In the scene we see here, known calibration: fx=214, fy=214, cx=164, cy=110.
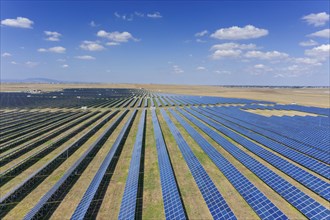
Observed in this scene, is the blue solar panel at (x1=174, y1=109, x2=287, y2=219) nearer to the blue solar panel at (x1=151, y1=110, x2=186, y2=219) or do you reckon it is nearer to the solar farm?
the solar farm

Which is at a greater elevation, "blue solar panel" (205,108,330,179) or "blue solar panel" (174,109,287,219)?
"blue solar panel" (205,108,330,179)

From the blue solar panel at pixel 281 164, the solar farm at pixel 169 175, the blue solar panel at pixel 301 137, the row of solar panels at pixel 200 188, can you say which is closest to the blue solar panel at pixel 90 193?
the row of solar panels at pixel 200 188

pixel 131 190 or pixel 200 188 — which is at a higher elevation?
pixel 131 190

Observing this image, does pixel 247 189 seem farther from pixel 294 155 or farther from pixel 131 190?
pixel 294 155

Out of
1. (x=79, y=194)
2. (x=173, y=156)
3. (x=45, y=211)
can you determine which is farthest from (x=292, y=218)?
(x=45, y=211)

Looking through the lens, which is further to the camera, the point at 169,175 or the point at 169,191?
the point at 169,175

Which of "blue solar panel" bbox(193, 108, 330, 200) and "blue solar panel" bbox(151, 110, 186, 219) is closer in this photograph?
"blue solar panel" bbox(151, 110, 186, 219)

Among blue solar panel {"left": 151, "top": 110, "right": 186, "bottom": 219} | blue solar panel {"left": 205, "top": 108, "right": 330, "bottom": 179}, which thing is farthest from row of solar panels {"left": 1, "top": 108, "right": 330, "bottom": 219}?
blue solar panel {"left": 205, "top": 108, "right": 330, "bottom": 179}

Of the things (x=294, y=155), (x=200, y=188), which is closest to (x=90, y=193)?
(x=200, y=188)
